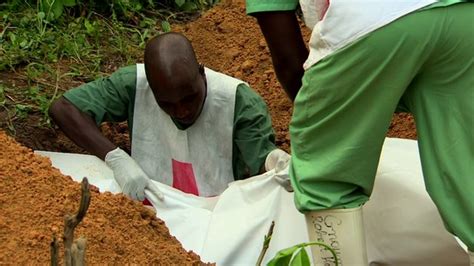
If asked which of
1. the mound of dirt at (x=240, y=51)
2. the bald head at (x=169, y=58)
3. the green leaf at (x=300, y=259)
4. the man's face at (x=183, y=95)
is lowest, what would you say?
the mound of dirt at (x=240, y=51)

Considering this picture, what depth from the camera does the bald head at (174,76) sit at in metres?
3.24

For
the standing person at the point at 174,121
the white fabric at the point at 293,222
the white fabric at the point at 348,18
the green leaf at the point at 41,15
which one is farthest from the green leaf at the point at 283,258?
the green leaf at the point at 41,15

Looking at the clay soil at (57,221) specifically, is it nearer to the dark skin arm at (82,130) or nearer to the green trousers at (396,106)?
the green trousers at (396,106)

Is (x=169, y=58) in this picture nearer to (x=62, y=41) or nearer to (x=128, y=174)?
(x=128, y=174)

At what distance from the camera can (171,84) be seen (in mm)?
3229

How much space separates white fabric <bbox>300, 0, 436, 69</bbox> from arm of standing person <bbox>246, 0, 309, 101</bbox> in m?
0.14

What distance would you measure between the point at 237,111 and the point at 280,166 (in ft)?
1.29

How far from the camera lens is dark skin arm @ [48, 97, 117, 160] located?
3430mm

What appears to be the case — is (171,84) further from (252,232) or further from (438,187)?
(438,187)

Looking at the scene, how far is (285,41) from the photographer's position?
254 cm

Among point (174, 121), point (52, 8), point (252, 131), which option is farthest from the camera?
point (52, 8)

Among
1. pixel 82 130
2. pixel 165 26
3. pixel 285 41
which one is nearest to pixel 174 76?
pixel 82 130

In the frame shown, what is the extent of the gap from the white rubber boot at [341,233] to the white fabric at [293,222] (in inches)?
15.3

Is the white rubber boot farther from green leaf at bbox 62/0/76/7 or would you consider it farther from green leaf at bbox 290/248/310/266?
green leaf at bbox 62/0/76/7
